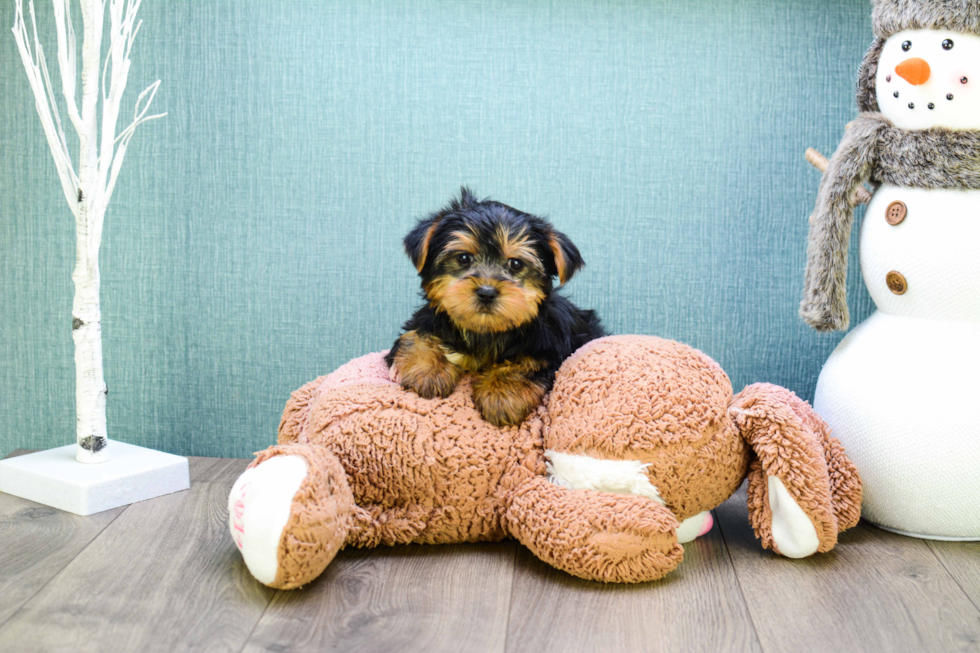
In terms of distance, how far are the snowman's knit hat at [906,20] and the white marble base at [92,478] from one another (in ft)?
6.74

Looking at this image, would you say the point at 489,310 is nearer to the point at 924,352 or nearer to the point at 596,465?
the point at 596,465

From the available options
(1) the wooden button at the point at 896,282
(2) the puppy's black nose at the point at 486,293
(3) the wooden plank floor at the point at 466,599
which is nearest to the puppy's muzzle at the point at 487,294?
(2) the puppy's black nose at the point at 486,293

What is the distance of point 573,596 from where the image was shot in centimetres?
155

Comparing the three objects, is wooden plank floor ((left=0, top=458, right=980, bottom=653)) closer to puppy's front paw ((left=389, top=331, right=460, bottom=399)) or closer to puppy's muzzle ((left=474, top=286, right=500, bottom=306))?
puppy's front paw ((left=389, top=331, right=460, bottom=399))

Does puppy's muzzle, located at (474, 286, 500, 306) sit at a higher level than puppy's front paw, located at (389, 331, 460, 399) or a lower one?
higher

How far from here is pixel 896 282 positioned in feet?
6.21

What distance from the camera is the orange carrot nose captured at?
1763 mm

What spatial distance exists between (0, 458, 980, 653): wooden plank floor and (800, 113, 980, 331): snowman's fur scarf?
1.92 feet

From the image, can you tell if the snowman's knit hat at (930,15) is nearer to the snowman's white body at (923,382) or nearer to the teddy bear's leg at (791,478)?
the snowman's white body at (923,382)

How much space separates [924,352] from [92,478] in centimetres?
206

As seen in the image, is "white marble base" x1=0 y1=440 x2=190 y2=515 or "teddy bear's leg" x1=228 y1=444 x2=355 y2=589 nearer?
"teddy bear's leg" x1=228 y1=444 x2=355 y2=589

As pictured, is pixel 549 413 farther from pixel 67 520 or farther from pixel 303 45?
pixel 303 45

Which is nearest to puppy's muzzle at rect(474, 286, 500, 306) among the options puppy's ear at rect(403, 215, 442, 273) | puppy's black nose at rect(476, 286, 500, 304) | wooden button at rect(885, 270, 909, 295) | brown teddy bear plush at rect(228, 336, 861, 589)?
puppy's black nose at rect(476, 286, 500, 304)

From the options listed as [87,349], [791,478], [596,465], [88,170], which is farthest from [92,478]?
[791,478]
